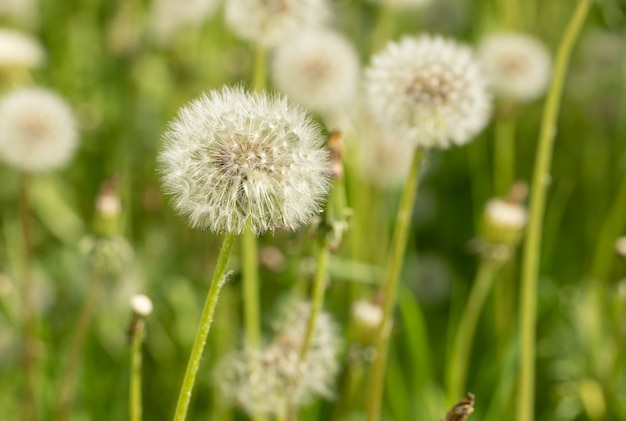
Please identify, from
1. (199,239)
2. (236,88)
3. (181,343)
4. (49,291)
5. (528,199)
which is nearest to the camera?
(236,88)

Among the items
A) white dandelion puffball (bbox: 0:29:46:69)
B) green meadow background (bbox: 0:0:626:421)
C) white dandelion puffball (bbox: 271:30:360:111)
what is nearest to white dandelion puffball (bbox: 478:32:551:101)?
green meadow background (bbox: 0:0:626:421)

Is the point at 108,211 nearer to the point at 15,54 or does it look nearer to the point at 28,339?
the point at 28,339

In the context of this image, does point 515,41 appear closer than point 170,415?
No

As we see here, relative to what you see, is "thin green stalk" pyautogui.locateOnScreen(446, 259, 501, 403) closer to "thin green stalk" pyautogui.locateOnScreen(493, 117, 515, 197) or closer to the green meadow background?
the green meadow background

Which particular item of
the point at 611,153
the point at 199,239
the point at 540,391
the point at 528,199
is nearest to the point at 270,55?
the point at 199,239

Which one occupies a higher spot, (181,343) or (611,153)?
(611,153)

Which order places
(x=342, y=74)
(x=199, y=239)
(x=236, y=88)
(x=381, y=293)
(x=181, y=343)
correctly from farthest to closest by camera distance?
(x=199, y=239), (x=181, y=343), (x=342, y=74), (x=381, y=293), (x=236, y=88)

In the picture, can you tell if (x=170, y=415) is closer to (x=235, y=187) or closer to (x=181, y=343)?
(x=181, y=343)

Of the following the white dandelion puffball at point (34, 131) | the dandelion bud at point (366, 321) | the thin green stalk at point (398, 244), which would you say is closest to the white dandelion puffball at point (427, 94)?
the thin green stalk at point (398, 244)
